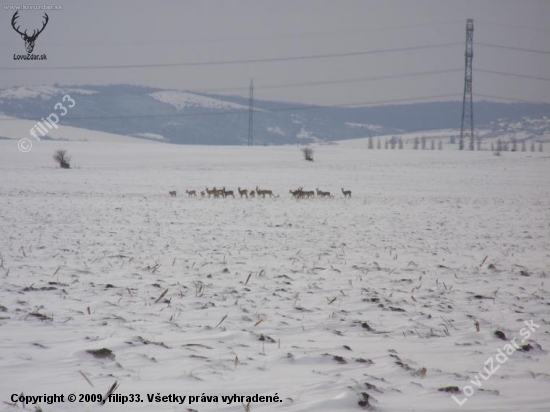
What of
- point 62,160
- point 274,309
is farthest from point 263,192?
point 62,160

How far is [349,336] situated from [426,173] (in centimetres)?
5402

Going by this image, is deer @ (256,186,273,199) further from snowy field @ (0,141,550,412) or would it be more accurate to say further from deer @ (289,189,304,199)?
Result: snowy field @ (0,141,550,412)

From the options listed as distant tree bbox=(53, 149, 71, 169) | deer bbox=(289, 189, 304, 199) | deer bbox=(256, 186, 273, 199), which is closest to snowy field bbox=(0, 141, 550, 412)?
deer bbox=(289, 189, 304, 199)

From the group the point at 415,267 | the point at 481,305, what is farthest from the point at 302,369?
the point at 415,267

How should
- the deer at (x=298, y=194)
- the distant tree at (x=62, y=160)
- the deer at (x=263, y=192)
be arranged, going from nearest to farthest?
1. the deer at (x=298, y=194)
2. the deer at (x=263, y=192)
3. the distant tree at (x=62, y=160)

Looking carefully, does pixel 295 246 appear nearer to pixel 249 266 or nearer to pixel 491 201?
pixel 249 266

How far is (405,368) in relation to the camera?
5.46 m

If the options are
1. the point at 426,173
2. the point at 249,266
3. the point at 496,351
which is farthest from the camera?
the point at 426,173

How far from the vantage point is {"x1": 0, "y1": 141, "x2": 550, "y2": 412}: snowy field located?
4.88m

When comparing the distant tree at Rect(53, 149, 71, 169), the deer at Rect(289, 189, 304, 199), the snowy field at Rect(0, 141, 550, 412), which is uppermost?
the distant tree at Rect(53, 149, 71, 169)

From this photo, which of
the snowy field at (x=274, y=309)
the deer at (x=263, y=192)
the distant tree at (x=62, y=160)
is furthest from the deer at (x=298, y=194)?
the distant tree at (x=62, y=160)

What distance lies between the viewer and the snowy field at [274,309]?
4.88 m

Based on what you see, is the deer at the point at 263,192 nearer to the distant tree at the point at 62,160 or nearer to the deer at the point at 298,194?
the deer at the point at 298,194

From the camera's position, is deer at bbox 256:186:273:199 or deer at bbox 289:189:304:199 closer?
deer at bbox 289:189:304:199
